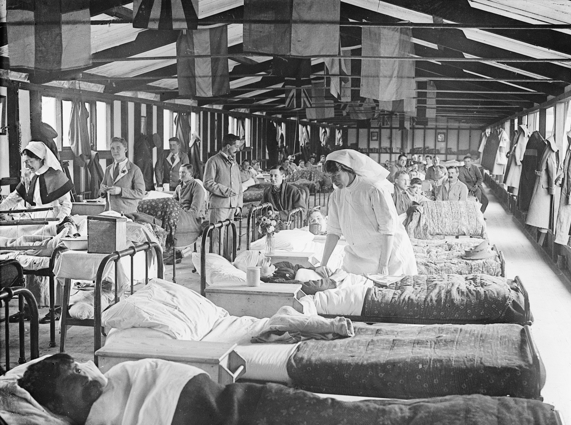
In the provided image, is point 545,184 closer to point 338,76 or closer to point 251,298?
point 338,76

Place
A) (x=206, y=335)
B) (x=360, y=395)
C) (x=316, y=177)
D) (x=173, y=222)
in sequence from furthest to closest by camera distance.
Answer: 1. (x=316, y=177)
2. (x=173, y=222)
3. (x=206, y=335)
4. (x=360, y=395)

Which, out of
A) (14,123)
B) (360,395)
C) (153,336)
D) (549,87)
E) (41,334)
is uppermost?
(549,87)

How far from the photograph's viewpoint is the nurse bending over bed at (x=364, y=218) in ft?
16.1

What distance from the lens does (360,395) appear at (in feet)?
10.6

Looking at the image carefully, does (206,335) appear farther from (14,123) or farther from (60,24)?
(14,123)

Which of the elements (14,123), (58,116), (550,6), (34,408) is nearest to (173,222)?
(14,123)

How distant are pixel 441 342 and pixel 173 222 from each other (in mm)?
5231

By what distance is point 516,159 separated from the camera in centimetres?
1428

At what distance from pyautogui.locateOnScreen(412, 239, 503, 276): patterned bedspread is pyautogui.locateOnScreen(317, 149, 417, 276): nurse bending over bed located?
1.45m

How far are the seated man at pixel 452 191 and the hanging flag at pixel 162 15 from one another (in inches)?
204

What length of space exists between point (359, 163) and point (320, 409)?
266cm

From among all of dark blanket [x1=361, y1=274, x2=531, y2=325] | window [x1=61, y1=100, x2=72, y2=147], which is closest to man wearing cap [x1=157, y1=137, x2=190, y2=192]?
window [x1=61, y1=100, x2=72, y2=147]

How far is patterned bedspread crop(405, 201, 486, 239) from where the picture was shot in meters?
8.99

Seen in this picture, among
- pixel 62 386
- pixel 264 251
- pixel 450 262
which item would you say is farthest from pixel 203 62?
pixel 62 386
